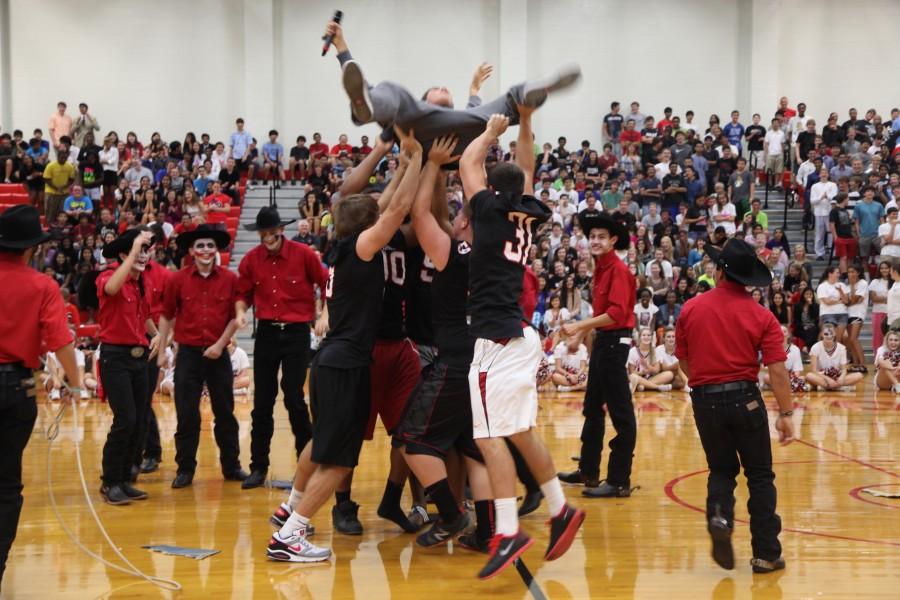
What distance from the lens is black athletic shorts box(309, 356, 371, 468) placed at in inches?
232

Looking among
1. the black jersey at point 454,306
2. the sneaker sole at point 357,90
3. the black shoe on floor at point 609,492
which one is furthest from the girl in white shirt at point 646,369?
the sneaker sole at point 357,90

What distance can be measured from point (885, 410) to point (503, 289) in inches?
332

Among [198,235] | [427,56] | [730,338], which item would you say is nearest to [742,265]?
[730,338]

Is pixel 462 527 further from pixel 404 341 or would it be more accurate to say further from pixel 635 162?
pixel 635 162

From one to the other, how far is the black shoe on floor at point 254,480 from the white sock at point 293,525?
2.11 meters

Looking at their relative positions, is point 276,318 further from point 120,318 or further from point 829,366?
point 829,366

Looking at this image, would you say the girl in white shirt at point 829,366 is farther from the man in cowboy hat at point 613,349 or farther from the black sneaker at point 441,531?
the black sneaker at point 441,531

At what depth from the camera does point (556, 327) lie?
51.6ft

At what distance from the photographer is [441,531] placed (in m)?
6.12

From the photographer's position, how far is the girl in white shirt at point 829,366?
46.5 feet

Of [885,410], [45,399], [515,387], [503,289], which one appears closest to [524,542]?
[515,387]

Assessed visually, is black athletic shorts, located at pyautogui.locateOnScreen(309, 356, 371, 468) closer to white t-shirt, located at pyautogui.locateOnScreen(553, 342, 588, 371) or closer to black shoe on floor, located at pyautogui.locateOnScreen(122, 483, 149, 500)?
black shoe on floor, located at pyautogui.locateOnScreen(122, 483, 149, 500)

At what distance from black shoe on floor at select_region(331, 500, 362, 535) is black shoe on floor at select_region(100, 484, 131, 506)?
67.0 inches

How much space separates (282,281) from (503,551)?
333 centimetres
